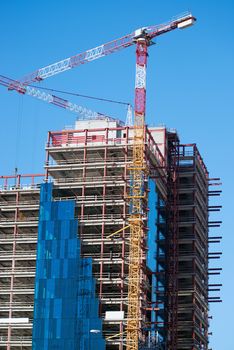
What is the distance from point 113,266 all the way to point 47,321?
1828cm

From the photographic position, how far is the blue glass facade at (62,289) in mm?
187750

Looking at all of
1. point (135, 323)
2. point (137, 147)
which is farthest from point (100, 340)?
point (137, 147)

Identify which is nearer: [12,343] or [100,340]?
[100,340]

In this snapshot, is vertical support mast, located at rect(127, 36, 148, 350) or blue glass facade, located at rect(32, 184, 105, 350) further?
blue glass facade, located at rect(32, 184, 105, 350)

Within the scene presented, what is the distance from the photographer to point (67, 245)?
194 meters

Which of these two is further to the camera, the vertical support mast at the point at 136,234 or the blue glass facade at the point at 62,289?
the blue glass facade at the point at 62,289

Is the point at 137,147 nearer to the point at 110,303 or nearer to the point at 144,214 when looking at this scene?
the point at 144,214

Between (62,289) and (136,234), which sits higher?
(136,234)

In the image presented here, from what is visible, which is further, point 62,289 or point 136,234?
point 136,234

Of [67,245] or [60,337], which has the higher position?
[67,245]

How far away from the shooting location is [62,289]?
192 meters

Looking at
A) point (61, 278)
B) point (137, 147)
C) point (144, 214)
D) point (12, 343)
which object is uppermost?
point (137, 147)

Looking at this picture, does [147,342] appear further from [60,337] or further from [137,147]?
[137,147]

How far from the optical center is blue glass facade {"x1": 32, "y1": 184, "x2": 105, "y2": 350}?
18775cm
